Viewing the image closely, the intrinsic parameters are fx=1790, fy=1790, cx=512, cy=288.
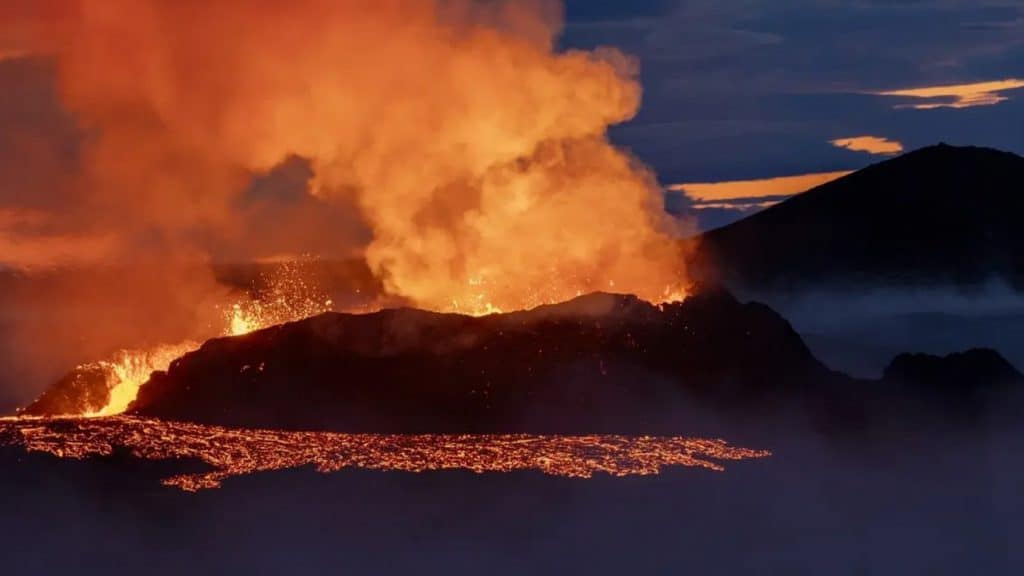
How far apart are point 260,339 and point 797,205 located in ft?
352

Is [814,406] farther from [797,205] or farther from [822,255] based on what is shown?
[797,205]

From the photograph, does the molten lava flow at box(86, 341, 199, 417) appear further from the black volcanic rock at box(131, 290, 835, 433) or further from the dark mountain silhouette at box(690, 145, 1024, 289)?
the dark mountain silhouette at box(690, 145, 1024, 289)

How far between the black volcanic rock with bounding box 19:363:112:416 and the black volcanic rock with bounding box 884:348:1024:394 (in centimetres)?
4329

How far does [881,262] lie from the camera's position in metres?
168

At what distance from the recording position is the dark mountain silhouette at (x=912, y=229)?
163m

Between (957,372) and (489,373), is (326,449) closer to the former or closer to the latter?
(489,373)

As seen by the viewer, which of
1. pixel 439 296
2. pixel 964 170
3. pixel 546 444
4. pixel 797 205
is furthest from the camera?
pixel 797 205

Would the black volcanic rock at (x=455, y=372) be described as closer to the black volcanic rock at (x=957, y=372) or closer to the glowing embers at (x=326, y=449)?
the glowing embers at (x=326, y=449)

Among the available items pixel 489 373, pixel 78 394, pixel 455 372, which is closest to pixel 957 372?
pixel 489 373

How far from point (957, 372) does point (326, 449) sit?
42477 millimetres

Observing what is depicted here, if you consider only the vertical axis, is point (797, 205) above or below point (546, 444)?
above

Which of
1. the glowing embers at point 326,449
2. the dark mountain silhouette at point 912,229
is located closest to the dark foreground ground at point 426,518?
the glowing embers at point 326,449

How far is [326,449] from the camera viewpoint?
3098 inches

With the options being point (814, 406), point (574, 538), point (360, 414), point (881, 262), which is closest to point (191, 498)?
point (360, 414)
